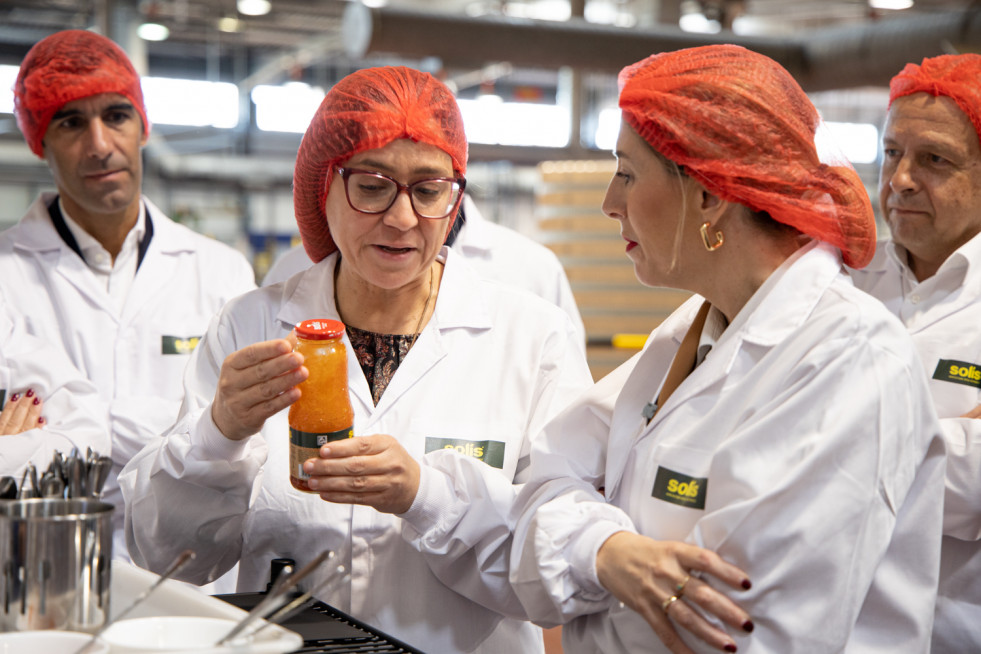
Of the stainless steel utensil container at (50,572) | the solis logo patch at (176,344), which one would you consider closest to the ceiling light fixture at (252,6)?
the solis logo patch at (176,344)

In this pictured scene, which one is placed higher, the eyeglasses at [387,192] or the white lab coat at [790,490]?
the eyeglasses at [387,192]

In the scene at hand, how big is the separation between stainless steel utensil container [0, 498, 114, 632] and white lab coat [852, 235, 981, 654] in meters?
1.56

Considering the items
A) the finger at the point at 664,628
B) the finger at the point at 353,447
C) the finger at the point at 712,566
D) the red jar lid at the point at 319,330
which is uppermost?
the red jar lid at the point at 319,330

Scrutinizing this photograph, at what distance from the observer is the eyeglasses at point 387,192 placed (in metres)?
1.94

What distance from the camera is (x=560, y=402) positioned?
6.49ft

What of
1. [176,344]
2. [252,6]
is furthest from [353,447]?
[252,6]

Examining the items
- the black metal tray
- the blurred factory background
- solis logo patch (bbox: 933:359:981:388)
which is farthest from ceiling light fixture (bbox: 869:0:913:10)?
the black metal tray

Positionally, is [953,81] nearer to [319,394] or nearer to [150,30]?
[319,394]

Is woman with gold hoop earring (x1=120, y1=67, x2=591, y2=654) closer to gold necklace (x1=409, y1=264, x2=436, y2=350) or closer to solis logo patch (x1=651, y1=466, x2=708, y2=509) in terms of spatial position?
gold necklace (x1=409, y1=264, x2=436, y2=350)

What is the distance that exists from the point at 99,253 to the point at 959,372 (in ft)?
7.87

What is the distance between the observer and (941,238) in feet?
7.81

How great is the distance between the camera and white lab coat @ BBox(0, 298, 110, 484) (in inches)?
96.7

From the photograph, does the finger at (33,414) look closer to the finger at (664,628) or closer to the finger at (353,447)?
the finger at (353,447)

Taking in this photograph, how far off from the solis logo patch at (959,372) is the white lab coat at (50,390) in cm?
208
